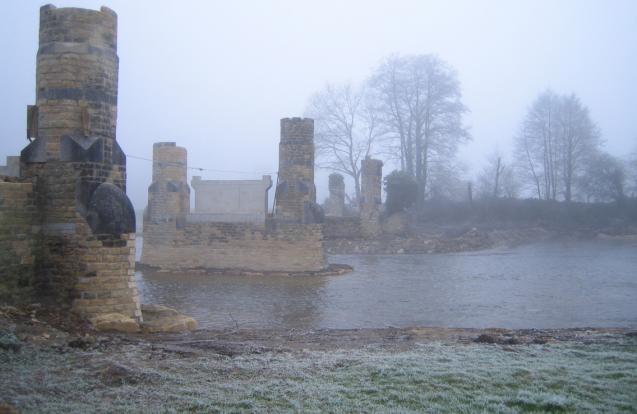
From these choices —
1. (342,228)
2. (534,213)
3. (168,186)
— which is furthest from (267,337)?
(534,213)

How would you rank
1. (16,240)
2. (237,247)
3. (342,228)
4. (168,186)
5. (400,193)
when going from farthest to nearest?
(400,193), (342,228), (168,186), (237,247), (16,240)

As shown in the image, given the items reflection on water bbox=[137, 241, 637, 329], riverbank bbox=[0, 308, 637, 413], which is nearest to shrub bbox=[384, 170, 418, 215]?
reflection on water bbox=[137, 241, 637, 329]

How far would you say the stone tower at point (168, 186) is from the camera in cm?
2061

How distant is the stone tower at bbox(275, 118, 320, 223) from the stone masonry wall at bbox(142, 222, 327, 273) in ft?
1.32

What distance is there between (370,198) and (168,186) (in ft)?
44.0

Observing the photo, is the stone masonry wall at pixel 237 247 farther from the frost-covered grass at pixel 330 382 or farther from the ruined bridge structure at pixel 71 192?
the frost-covered grass at pixel 330 382

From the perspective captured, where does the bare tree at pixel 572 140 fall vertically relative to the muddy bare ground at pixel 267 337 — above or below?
above

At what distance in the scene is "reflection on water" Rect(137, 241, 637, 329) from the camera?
11320 millimetres

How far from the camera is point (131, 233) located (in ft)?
31.3

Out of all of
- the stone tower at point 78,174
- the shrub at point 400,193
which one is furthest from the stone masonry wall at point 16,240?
the shrub at point 400,193

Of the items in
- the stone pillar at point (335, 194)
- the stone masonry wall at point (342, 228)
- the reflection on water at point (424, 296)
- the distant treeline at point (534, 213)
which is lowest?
the reflection on water at point (424, 296)

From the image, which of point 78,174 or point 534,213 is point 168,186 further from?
point 534,213

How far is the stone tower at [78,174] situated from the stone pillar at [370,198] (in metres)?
22.6

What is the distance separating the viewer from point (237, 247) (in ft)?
65.6
